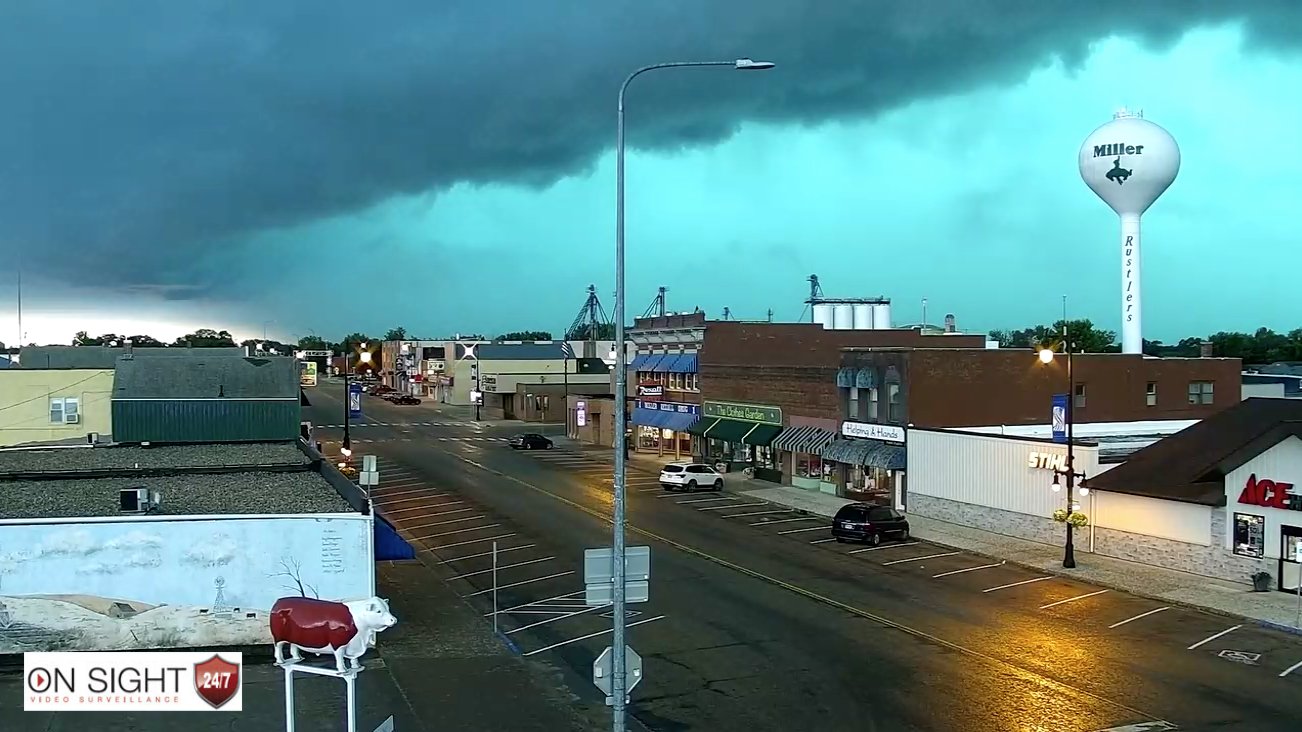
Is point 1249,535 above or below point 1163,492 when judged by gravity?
below

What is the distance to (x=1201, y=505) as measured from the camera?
30.7 meters

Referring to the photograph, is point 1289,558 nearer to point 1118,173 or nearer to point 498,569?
point 498,569

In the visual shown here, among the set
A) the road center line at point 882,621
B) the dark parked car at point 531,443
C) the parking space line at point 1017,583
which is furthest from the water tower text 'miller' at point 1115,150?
the dark parked car at point 531,443

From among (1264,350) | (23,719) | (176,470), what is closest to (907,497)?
(176,470)

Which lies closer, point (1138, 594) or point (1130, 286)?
point (1138, 594)

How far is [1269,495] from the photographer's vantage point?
28.9 metres

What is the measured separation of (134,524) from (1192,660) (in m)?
22.4

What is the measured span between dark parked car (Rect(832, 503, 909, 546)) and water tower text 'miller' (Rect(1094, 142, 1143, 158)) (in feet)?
102

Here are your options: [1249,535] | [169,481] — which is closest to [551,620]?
[169,481]

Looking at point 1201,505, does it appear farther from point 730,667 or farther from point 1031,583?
point 730,667

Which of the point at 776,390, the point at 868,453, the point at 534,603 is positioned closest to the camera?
the point at 534,603

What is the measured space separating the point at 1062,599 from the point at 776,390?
93.7 feet

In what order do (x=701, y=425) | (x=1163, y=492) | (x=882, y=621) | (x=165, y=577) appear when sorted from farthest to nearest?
(x=701, y=425) → (x=1163, y=492) → (x=882, y=621) → (x=165, y=577)

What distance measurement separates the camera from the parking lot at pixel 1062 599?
22.8m
